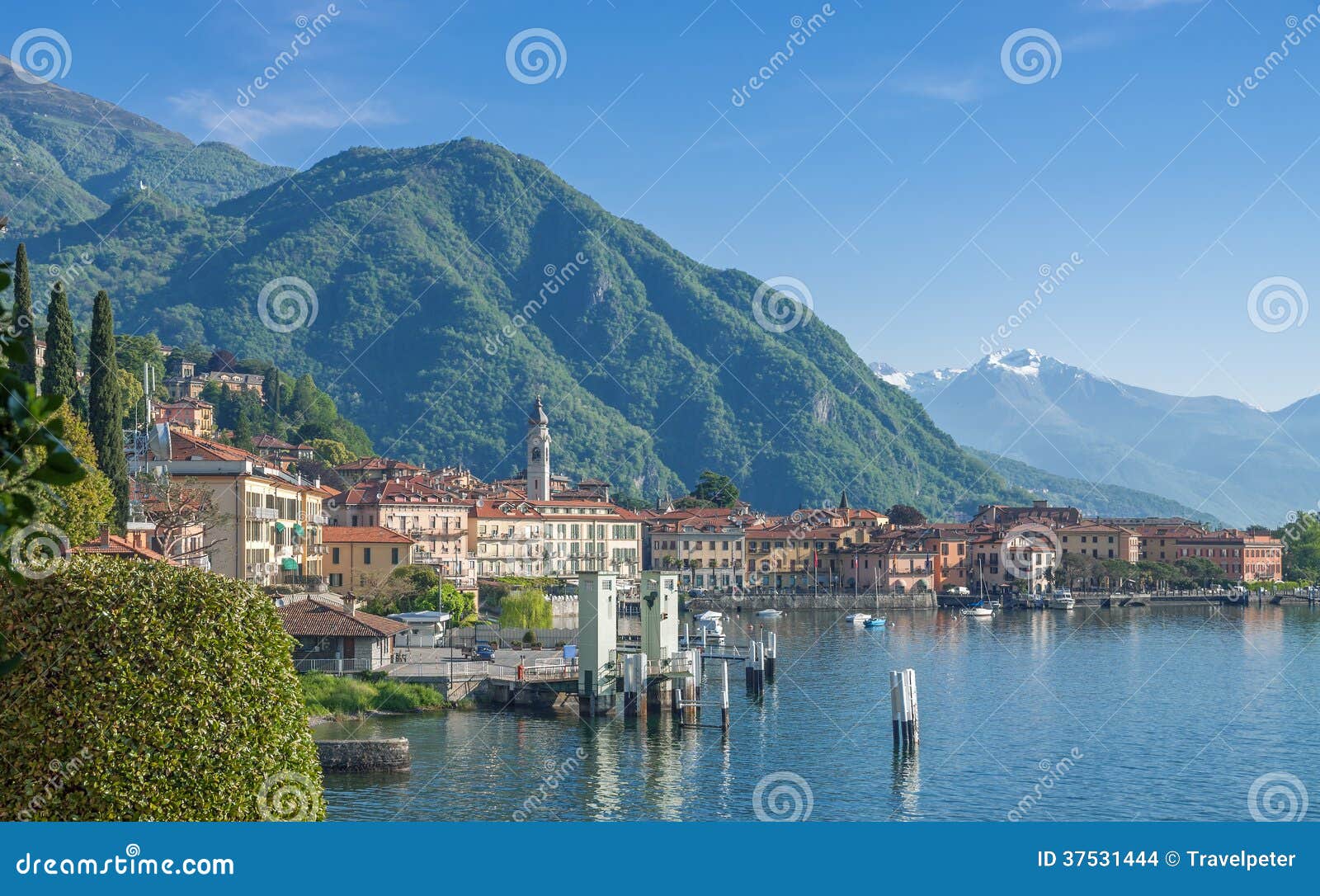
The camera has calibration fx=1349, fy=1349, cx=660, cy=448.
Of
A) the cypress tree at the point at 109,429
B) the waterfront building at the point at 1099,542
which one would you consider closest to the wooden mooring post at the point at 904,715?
the cypress tree at the point at 109,429

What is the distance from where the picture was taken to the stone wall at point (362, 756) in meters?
35.2

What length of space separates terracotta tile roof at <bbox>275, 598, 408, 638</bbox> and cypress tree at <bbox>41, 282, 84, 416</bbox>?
1077cm

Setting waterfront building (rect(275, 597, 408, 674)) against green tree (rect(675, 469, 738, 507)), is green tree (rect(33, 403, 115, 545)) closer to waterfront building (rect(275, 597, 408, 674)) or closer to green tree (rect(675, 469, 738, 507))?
waterfront building (rect(275, 597, 408, 674))

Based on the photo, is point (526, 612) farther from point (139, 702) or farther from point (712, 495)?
point (712, 495)

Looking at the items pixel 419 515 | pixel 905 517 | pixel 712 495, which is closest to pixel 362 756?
pixel 419 515

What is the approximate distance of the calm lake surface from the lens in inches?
1337

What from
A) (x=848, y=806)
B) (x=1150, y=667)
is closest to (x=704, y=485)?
(x=1150, y=667)

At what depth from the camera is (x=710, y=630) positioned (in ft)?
297

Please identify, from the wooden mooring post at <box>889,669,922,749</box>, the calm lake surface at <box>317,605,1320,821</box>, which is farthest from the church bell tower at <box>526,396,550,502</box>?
the wooden mooring post at <box>889,669,922,749</box>

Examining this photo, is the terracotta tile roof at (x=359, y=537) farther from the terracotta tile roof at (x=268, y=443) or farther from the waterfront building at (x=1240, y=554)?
the waterfront building at (x=1240, y=554)

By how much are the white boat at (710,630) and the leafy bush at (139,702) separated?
194 ft

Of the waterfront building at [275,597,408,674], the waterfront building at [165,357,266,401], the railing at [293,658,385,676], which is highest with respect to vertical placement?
the waterfront building at [165,357,266,401]

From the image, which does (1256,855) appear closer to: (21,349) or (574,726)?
(21,349)

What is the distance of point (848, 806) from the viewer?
112 ft
